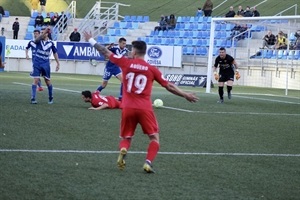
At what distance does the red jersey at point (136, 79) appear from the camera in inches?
417

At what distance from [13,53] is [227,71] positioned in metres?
23.4

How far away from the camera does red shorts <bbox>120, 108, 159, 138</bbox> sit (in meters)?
10.7

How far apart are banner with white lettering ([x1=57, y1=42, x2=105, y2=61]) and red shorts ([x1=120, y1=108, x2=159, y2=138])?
36.4 metres

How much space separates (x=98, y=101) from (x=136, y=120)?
9557 millimetres

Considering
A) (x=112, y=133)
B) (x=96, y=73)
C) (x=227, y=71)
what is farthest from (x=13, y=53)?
(x=112, y=133)

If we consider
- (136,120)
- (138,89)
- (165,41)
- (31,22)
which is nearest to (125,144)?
(136,120)

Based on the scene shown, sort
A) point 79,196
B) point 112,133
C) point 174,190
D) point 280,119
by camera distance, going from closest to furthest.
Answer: point 79,196 → point 174,190 → point 112,133 → point 280,119

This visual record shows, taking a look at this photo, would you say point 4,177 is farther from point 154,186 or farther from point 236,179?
point 236,179

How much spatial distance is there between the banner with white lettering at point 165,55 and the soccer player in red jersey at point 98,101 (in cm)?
2328

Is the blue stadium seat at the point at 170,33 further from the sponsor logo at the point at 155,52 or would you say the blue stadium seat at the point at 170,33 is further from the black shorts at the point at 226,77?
the black shorts at the point at 226,77

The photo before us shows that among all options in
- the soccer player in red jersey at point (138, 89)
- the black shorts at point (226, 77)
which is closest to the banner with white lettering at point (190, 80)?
the black shorts at point (226, 77)

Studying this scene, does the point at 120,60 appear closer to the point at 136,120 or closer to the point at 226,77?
the point at 136,120

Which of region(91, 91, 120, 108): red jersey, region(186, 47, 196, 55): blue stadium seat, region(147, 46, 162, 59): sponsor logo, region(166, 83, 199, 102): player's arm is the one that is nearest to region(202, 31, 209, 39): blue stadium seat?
region(186, 47, 196, 55): blue stadium seat

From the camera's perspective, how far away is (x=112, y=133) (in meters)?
15.3
